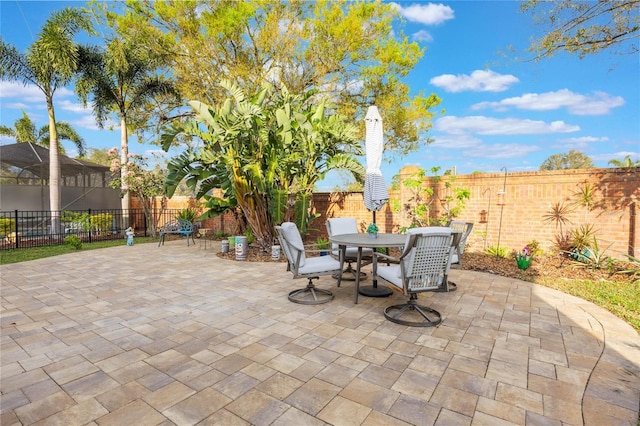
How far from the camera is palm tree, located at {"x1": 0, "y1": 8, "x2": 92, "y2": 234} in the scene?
11312mm

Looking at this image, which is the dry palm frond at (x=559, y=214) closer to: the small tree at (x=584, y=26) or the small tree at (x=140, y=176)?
the small tree at (x=584, y=26)

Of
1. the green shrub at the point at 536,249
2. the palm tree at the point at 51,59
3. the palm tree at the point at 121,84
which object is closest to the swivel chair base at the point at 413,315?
the green shrub at the point at 536,249

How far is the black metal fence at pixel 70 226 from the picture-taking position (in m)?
10.8

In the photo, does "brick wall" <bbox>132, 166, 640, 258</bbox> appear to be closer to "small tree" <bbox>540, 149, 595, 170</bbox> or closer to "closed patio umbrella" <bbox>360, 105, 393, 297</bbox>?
"closed patio umbrella" <bbox>360, 105, 393, 297</bbox>

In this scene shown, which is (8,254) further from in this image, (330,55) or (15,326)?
(330,55)

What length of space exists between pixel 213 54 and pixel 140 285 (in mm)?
9445

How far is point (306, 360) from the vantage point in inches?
111

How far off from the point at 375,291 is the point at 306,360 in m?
2.34

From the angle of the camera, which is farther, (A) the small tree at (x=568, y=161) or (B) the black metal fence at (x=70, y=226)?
(A) the small tree at (x=568, y=161)

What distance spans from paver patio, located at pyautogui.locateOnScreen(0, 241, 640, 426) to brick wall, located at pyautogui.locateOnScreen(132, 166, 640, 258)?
2786mm

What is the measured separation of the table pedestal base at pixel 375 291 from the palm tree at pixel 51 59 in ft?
40.3

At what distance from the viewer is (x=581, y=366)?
274 cm

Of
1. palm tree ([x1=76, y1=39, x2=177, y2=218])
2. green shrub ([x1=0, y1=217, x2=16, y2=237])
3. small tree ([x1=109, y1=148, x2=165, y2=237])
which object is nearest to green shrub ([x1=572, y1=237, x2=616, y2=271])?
small tree ([x1=109, y1=148, x2=165, y2=237])

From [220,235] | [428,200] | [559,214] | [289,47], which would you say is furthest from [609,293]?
[289,47]
